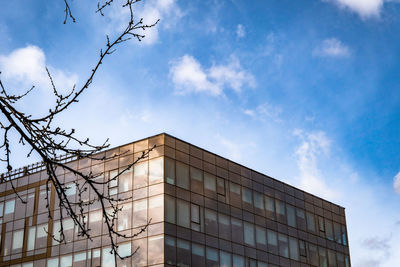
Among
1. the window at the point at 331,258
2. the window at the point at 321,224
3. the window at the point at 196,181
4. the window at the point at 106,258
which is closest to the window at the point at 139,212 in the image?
the window at the point at 106,258

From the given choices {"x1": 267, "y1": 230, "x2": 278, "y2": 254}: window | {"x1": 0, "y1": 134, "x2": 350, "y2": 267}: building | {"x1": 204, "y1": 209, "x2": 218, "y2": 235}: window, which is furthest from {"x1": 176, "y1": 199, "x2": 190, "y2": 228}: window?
{"x1": 267, "y1": 230, "x2": 278, "y2": 254}: window

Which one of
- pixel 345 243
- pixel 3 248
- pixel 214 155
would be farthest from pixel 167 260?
pixel 345 243

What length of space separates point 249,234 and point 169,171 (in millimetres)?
8426

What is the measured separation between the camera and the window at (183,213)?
3868 centimetres

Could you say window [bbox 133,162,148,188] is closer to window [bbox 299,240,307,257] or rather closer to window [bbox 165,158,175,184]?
window [bbox 165,158,175,184]

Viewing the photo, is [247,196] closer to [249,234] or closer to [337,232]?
[249,234]

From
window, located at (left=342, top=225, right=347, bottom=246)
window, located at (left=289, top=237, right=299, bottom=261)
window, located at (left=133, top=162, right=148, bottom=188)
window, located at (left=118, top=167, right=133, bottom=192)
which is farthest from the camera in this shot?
window, located at (left=342, top=225, right=347, bottom=246)

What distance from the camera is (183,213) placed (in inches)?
1537

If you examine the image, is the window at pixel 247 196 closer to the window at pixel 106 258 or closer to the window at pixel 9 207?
the window at pixel 106 258

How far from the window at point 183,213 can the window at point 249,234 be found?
5.80 metres

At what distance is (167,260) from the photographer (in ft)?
120

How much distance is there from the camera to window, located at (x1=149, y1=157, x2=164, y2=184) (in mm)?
38594

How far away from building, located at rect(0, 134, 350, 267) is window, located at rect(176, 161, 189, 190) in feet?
0.21

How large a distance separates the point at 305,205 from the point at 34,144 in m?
42.3
